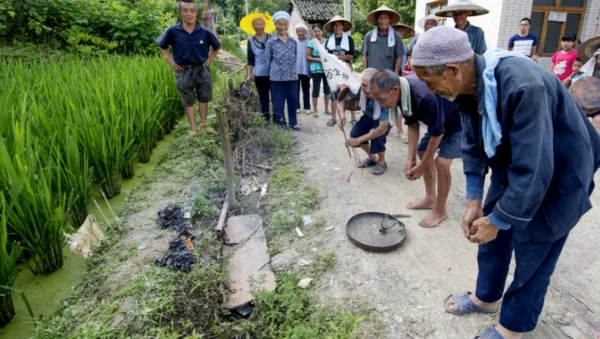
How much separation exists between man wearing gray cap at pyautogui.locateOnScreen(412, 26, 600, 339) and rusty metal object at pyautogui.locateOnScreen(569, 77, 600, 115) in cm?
277

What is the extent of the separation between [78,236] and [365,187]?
258 cm

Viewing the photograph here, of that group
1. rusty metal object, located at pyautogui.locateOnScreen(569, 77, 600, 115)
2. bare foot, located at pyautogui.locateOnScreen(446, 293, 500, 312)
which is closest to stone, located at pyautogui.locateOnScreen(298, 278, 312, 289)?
bare foot, located at pyautogui.locateOnScreen(446, 293, 500, 312)

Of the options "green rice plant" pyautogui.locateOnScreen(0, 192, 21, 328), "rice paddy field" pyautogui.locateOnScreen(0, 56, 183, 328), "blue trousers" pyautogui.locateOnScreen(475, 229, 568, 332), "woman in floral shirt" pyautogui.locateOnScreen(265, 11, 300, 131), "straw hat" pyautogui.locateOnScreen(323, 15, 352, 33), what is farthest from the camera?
"straw hat" pyautogui.locateOnScreen(323, 15, 352, 33)

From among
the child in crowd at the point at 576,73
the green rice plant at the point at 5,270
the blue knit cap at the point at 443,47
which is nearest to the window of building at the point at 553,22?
Answer: the child in crowd at the point at 576,73

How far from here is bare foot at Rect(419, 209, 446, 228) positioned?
9.46ft

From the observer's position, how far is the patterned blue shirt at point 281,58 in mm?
4996

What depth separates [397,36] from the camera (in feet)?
15.4

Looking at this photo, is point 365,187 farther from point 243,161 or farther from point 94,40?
point 94,40

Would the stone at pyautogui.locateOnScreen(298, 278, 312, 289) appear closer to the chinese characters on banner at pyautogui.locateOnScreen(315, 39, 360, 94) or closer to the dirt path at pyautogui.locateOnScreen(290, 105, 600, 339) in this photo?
the dirt path at pyautogui.locateOnScreen(290, 105, 600, 339)

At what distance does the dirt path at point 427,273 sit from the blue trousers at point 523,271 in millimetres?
365

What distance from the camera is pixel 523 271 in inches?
59.8

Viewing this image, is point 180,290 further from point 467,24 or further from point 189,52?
point 467,24

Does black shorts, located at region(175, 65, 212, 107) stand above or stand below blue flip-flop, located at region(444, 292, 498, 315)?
above

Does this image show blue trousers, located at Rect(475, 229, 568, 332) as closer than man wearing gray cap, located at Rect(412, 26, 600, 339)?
No
